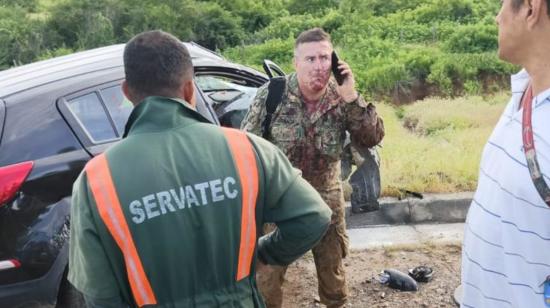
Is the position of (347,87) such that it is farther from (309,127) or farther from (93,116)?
(93,116)

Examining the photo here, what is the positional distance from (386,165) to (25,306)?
3.86 m

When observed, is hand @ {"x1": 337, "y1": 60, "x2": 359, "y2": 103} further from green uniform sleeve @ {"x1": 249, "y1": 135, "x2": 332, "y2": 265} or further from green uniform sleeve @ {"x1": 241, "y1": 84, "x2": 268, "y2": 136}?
green uniform sleeve @ {"x1": 249, "y1": 135, "x2": 332, "y2": 265}

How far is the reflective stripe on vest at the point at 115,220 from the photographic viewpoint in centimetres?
173

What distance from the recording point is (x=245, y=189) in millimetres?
1837

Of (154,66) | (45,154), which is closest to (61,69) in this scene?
(45,154)

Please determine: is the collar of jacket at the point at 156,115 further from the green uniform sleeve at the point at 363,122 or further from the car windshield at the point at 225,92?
the car windshield at the point at 225,92

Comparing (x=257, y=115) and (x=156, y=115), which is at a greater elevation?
(x=156, y=115)

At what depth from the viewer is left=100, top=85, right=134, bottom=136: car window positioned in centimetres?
365

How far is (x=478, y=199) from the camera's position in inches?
72.1

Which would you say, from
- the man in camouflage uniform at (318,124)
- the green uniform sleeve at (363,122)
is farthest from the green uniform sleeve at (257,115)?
the green uniform sleeve at (363,122)

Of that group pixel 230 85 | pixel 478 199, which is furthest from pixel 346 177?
pixel 478 199

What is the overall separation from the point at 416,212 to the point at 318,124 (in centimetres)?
234

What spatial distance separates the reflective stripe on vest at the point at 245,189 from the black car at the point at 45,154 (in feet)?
5.46

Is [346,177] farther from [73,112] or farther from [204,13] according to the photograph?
[204,13]
